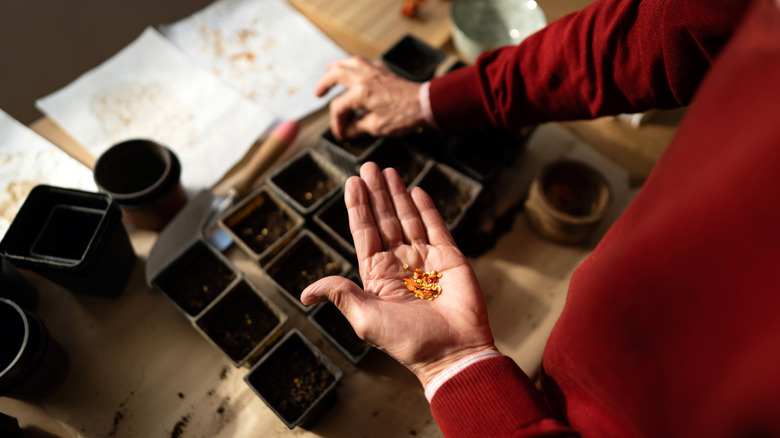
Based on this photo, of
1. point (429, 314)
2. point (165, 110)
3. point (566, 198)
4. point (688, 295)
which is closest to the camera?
point (688, 295)

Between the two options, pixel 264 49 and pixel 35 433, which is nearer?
pixel 35 433

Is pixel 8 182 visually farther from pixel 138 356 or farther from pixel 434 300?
pixel 434 300

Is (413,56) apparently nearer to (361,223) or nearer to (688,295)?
(361,223)

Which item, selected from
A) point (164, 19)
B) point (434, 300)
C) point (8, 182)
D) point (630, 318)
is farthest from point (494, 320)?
point (164, 19)

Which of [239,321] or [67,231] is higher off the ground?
[67,231]

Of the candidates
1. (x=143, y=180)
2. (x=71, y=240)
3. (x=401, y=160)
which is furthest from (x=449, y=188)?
(x=71, y=240)

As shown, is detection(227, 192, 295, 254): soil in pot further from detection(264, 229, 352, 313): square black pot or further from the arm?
the arm
